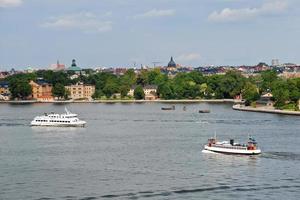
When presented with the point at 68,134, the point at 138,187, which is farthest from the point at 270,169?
the point at 68,134

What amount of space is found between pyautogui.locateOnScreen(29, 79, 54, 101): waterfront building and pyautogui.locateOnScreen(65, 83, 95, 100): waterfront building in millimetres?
2281

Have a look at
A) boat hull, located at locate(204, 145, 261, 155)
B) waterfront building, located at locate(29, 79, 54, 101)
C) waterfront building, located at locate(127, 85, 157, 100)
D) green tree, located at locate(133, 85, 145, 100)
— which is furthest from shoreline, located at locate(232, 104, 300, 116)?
waterfront building, located at locate(29, 79, 54, 101)

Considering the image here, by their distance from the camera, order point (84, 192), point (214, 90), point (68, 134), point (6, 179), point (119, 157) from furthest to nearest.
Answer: point (214, 90) → point (68, 134) → point (119, 157) → point (6, 179) → point (84, 192)

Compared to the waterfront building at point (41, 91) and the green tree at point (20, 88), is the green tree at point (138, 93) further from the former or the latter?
the green tree at point (20, 88)

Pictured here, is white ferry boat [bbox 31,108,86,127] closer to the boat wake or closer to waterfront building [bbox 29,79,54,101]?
the boat wake

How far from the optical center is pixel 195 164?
76.2 feet

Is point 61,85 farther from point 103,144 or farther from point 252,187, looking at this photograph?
point 252,187

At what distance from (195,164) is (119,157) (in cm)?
296

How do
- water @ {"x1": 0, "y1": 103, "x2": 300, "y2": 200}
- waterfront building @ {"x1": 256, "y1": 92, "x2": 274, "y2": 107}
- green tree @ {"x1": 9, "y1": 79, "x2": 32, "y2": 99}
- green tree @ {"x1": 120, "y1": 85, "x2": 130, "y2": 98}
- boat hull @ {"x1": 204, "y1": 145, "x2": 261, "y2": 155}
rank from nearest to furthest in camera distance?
1. water @ {"x1": 0, "y1": 103, "x2": 300, "y2": 200}
2. boat hull @ {"x1": 204, "y1": 145, "x2": 261, "y2": 155}
3. waterfront building @ {"x1": 256, "y1": 92, "x2": 274, "y2": 107}
4. green tree @ {"x1": 9, "y1": 79, "x2": 32, "y2": 99}
5. green tree @ {"x1": 120, "y1": 85, "x2": 130, "y2": 98}

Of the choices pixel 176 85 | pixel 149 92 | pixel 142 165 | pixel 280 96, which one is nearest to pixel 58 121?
pixel 142 165

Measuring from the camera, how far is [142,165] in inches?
910

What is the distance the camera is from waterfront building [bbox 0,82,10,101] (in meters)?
84.6

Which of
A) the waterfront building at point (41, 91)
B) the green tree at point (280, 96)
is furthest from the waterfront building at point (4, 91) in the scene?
the green tree at point (280, 96)

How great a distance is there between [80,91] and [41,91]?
4.67 meters
